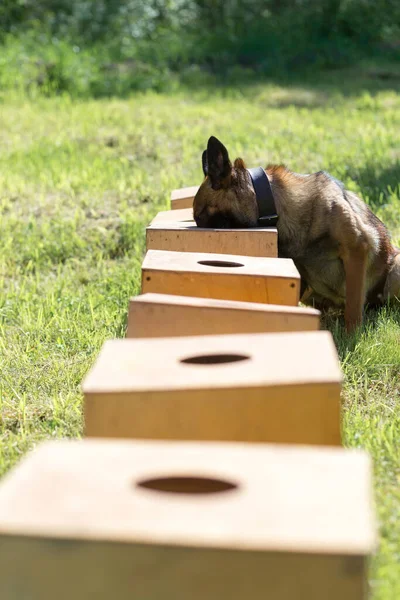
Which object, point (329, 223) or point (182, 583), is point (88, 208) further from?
point (182, 583)

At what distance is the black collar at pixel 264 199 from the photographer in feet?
15.8

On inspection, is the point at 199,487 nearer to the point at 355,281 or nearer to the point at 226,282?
the point at 226,282

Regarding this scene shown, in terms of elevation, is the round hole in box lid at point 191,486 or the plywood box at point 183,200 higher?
the plywood box at point 183,200

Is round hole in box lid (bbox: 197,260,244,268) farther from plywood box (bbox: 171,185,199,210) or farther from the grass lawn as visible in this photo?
plywood box (bbox: 171,185,199,210)

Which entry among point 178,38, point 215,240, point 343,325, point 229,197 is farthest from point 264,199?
point 178,38

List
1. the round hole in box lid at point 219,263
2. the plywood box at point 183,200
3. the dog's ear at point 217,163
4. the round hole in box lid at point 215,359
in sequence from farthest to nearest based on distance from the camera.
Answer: the plywood box at point 183,200 < the dog's ear at point 217,163 < the round hole in box lid at point 219,263 < the round hole in box lid at point 215,359

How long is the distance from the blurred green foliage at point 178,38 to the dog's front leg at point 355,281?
8738 mm

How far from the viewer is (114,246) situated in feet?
21.5

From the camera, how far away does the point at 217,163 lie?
4.77m

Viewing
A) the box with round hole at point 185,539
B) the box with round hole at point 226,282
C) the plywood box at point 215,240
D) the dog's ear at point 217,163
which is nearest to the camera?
the box with round hole at point 185,539

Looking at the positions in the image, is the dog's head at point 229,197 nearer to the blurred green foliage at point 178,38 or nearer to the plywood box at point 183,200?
the plywood box at point 183,200

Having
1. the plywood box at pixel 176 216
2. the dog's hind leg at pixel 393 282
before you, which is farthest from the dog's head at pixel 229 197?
the dog's hind leg at pixel 393 282

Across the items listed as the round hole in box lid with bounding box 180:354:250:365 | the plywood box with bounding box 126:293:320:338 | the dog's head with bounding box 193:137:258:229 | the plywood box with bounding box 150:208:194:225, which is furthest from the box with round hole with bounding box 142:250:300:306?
the plywood box with bounding box 150:208:194:225

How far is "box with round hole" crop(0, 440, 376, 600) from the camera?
5.61ft
